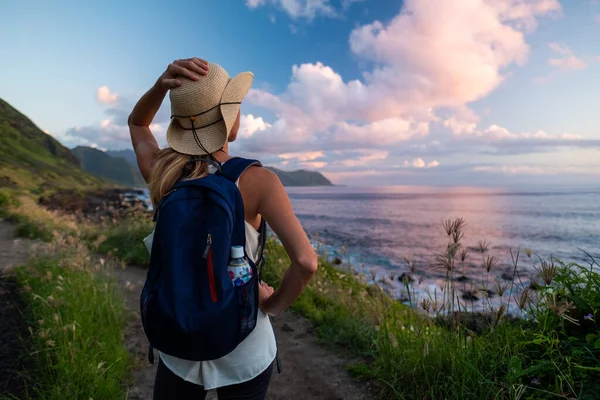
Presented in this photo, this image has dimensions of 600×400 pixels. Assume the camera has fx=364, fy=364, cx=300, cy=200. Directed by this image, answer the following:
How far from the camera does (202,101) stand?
5.34ft

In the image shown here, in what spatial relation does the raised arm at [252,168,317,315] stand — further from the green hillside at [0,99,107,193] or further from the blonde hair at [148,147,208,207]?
the green hillside at [0,99,107,193]

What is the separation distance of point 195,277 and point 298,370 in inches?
139

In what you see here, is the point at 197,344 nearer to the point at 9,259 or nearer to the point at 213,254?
the point at 213,254

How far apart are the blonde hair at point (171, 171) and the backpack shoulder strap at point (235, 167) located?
0.34ft

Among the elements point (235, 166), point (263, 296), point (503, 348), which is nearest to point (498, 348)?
point (503, 348)

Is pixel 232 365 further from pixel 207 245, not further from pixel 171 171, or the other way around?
pixel 171 171

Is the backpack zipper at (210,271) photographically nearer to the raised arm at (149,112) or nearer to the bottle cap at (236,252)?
the bottle cap at (236,252)

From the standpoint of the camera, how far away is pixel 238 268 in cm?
144

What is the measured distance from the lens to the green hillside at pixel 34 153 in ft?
252

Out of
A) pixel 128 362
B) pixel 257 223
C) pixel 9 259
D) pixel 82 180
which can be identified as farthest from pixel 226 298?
pixel 82 180

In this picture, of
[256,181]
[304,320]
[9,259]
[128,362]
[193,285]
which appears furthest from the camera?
[9,259]

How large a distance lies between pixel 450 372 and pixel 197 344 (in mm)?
2535

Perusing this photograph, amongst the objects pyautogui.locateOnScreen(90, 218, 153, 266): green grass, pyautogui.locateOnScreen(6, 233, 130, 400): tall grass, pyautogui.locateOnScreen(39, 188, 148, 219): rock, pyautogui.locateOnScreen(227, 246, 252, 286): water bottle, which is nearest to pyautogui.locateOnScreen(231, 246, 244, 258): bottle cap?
pyautogui.locateOnScreen(227, 246, 252, 286): water bottle

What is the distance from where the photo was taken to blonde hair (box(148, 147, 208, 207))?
5.10 ft
